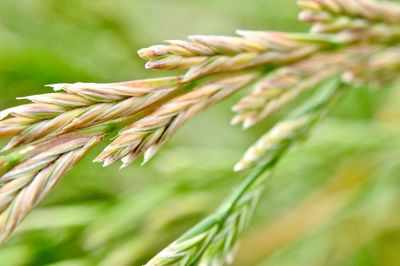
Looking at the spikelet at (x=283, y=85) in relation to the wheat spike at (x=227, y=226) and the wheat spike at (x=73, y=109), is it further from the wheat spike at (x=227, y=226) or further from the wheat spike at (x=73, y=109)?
the wheat spike at (x=73, y=109)

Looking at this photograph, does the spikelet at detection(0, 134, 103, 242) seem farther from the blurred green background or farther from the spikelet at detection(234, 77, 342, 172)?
the blurred green background

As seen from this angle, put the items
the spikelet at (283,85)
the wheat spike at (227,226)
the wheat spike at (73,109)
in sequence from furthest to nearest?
the spikelet at (283,85), the wheat spike at (227,226), the wheat spike at (73,109)

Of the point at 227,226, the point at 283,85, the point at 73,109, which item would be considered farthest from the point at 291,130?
the point at 73,109

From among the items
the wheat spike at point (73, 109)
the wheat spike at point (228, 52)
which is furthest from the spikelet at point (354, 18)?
the wheat spike at point (73, 109)

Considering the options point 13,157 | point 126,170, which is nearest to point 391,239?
point 126,170

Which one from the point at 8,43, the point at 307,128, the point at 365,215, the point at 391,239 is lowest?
the point at 391,239

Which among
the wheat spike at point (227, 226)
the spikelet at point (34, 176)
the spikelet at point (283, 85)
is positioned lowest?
the wheat spike at point (227, 226)

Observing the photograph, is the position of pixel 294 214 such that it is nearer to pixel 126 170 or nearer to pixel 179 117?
pixel 126 170

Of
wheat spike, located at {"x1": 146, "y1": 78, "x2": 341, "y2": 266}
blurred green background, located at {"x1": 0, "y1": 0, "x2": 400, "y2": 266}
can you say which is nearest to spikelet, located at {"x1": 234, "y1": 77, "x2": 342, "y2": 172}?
wheat spike, located at {"x1": 146, "y1": 78, "x2": 341, "y2": 266}

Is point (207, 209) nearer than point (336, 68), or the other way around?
point (336, 68)
